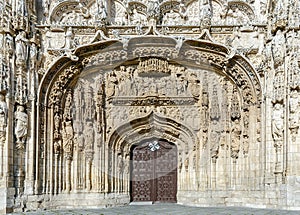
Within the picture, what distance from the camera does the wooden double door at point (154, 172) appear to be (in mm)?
10516

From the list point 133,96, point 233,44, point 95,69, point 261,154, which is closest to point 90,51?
point 95,69

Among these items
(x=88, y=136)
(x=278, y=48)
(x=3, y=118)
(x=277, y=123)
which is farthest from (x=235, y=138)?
(x=3, y=118)

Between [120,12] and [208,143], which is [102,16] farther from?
[208,143]

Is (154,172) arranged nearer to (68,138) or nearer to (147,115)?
(147,115)

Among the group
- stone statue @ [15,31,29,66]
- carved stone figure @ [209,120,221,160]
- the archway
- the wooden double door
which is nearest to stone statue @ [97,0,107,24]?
the archway

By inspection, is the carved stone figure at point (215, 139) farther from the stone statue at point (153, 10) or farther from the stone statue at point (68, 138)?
the stone statue at point (68, 138)

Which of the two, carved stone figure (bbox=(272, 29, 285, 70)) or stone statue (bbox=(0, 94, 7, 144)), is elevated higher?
carved stone figure (bbox=(272, 29, 285, 70))

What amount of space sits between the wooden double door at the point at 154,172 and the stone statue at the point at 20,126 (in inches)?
100

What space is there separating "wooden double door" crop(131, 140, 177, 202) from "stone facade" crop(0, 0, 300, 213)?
0.56 ft

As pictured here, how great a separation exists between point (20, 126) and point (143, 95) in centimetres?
267

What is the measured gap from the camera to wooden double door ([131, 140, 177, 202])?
1052cm

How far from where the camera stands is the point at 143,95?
10.2 m

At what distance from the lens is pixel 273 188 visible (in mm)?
8945

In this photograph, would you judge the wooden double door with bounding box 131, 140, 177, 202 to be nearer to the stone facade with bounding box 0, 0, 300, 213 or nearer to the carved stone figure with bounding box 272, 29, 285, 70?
the stone facade with bounding box 0, 0, 300, 213
